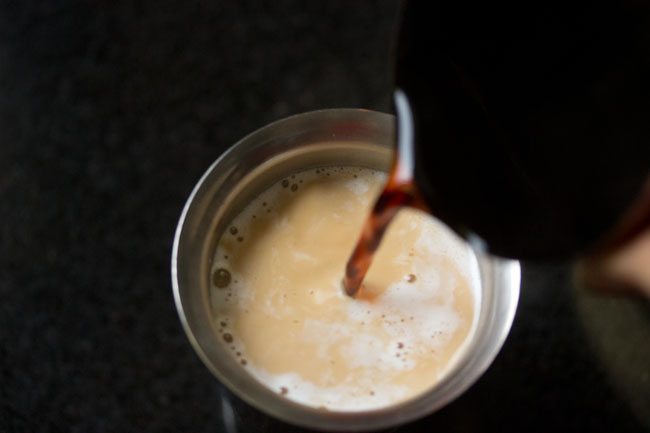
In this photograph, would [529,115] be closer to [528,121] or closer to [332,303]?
[528,121]

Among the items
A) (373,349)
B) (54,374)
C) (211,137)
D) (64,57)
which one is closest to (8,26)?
(64,57)

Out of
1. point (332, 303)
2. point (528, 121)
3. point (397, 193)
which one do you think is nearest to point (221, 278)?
point (332, 303)

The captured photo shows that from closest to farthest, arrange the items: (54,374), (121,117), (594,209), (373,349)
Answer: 1. (594,209)
2. (373,349)
3. (54,374)
4. (121,117)

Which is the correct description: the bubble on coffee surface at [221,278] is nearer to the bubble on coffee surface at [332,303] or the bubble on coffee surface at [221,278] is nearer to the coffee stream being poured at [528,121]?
the bubble on coffee surface at [332,303]

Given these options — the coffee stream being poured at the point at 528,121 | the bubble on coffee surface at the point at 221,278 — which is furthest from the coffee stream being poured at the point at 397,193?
the bubble on coffee surface at the point at 221,278

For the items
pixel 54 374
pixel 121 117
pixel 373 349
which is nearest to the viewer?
pixel 373 349

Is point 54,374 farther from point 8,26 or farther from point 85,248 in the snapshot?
point 8,26

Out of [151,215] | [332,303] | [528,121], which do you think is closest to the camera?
[528,121]

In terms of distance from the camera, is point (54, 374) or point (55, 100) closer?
point (54, 374)
